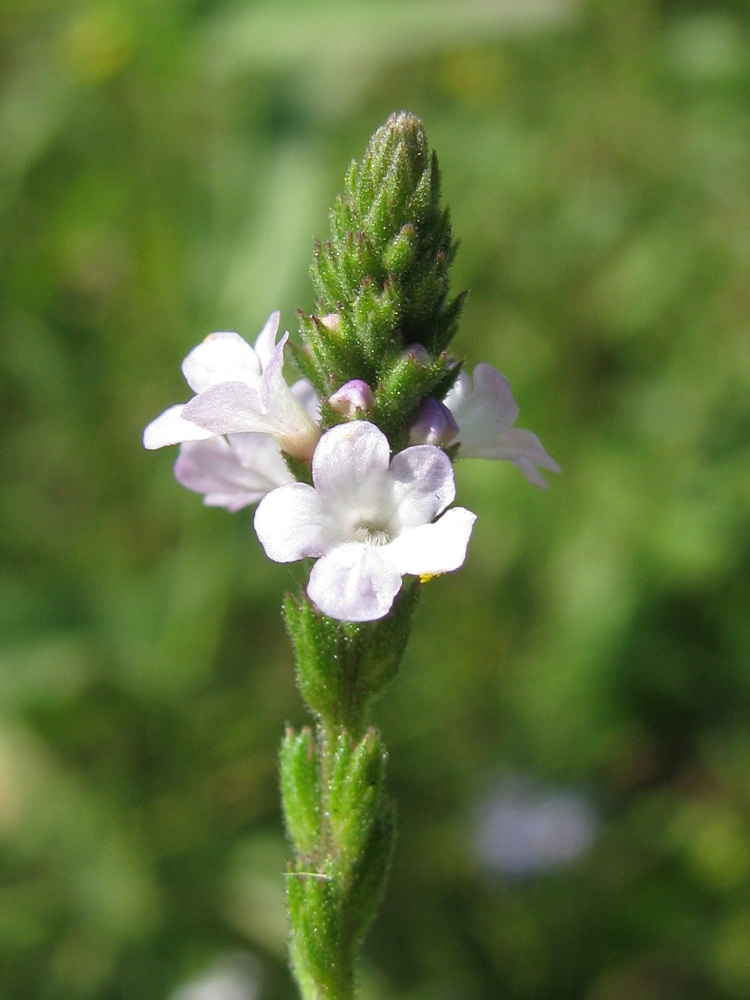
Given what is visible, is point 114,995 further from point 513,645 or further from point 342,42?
point 342,42

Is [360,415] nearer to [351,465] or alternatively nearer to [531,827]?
[351,465]

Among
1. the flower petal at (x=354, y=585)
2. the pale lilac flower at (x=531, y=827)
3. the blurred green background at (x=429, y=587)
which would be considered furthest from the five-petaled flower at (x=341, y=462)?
the pale lilac flower at (x=531, y=827)

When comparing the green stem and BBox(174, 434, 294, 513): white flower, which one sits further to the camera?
BBox(174, 434, 294, 513): white flower

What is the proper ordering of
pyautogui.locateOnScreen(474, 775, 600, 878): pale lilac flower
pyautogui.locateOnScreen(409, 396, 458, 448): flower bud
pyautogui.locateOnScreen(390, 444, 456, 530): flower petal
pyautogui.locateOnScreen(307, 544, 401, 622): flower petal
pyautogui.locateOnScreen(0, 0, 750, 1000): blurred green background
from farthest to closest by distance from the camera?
1. pyautogui.locateOnScreen(474, 775, 600, 878): pale lilac flower
2. pyautogui.locateOnScreen(0, 0, 750, 1000): blurred green background
3. pyautogui.locateOnScreen(409, 396, 458, 448): flower bud
4. pyautogui.locateOnScreen(390, 444, 456, 530): flower petal
5. pyautogui.locateOnScreen(307, 544, 401, 622): flower petal

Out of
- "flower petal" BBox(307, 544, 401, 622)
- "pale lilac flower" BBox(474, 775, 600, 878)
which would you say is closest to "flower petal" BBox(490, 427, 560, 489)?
"flower petal" BBox(307, 544, 401, 622)

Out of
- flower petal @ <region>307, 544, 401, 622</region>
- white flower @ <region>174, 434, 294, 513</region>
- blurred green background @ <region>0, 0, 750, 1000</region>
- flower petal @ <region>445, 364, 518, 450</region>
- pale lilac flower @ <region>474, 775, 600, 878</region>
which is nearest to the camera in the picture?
flower petal @ <region>307, 544, 401, 622</region>

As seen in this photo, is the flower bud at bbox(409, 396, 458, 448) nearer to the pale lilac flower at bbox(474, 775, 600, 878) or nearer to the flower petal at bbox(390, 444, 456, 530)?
the flower petal at bbox(390, 444, 456, 530)

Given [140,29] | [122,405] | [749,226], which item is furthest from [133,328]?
[749,226]
